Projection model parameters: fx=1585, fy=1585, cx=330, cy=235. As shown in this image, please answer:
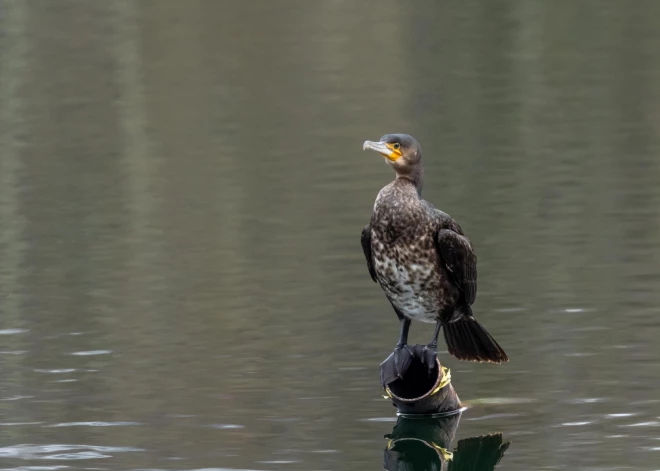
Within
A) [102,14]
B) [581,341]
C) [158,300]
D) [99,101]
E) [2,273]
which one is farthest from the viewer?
[102,14]

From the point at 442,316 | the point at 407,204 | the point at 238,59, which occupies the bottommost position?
the point at 238,59

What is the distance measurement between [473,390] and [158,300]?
3.08 m

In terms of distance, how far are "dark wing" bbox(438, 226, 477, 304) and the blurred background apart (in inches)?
27.8

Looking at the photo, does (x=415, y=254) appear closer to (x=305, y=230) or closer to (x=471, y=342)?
(x=471, y=342)

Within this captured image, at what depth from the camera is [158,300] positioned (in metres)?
10.6

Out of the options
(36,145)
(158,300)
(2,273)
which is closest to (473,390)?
(158,300)

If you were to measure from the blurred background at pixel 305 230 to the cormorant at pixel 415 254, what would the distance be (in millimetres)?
544

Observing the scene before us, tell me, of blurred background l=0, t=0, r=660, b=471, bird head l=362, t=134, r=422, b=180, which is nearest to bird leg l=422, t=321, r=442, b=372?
blurred background l=0, t=0, r=660, b=471

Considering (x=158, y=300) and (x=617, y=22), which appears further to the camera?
(x=617, y=22)

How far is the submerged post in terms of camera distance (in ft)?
24.8

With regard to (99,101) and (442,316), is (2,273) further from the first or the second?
(99,101)

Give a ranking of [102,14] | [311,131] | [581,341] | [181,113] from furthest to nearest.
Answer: [102,14] < [181,113] < [311,131] < [581,341]

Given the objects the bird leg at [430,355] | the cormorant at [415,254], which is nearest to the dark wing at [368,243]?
the cormorant at [415,254]

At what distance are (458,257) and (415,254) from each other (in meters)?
0.20
